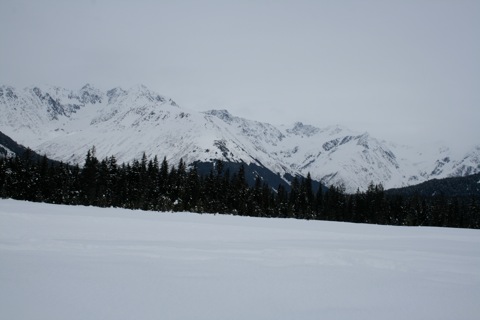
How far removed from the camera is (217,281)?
11.2 metres

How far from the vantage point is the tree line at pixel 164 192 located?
68938mm

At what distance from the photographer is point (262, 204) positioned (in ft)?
288

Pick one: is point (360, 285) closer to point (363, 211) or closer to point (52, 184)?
point (52, 184)

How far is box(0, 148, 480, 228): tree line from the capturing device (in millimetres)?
68938

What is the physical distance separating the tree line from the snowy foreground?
43.1m

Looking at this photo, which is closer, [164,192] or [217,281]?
[217,281]

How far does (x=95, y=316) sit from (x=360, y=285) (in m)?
8.09

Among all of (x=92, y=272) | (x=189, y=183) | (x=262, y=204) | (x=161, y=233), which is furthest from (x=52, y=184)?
(x=92, y=272)

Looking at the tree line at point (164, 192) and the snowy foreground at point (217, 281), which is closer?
the snowy foreground at point (217, 281)

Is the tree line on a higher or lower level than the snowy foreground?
higher

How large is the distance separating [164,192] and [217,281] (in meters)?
71.8

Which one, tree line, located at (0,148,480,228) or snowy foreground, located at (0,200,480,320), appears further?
tree line, located at (0,148,480,228)

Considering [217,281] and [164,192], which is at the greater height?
[164,192]

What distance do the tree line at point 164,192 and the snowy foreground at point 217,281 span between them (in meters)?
43.1
